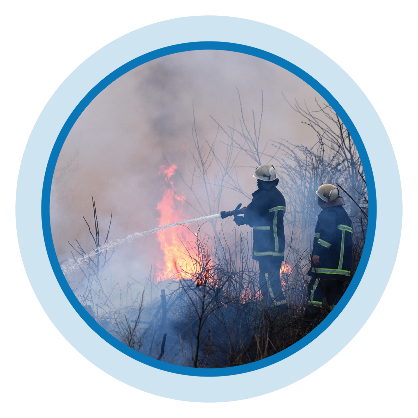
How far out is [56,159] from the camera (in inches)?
107

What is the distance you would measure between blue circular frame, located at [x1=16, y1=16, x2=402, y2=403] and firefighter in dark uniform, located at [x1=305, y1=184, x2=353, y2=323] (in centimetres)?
87

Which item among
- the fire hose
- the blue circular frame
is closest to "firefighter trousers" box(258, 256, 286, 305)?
the fire hose

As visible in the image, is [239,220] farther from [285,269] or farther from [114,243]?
[114,243]

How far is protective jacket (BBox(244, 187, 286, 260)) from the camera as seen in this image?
13.3 feet

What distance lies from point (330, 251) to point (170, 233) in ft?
9.36

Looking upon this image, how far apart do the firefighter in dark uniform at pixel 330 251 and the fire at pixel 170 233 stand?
2.13 m

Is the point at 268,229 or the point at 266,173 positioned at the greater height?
the point at 266,173

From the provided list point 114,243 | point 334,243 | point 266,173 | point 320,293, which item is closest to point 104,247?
point 114,243

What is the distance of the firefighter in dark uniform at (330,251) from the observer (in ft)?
12.1

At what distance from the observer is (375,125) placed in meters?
2.67

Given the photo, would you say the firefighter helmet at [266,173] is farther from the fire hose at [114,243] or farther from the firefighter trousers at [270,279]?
the firefighter trousers at [270,279]

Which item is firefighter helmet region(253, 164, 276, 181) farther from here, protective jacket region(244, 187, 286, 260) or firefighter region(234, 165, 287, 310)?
protective jacket region(244, 187, 286, 260)

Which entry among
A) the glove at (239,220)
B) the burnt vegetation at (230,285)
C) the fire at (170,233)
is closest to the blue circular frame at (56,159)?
the burnt vegetation at (230,285)

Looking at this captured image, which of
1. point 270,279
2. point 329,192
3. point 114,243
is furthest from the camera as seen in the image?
point 114,243
